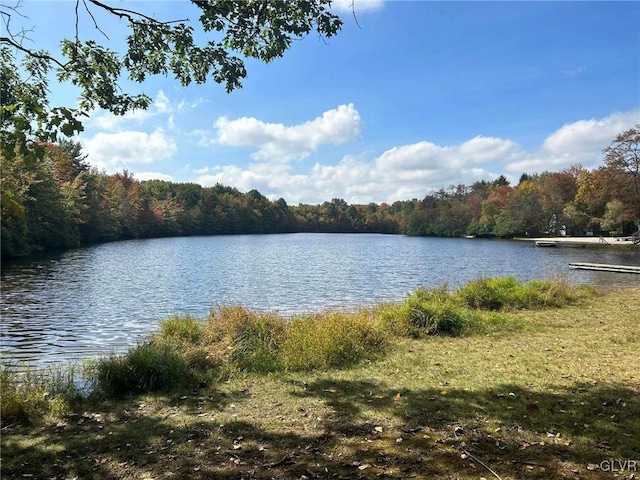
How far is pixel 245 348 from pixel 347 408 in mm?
3595

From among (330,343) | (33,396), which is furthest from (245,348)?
(33,396)

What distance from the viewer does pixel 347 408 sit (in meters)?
5.32

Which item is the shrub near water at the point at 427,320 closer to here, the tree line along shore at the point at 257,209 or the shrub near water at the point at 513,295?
the shrub near water at the point at 513,295

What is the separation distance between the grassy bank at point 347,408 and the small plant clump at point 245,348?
4 cm

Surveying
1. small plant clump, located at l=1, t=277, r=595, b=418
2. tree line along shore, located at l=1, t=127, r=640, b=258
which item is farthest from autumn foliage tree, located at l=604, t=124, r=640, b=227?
small plant clump, located at l=1, t=277, r=595, b=418

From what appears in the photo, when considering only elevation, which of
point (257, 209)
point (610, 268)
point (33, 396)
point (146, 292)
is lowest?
point (610, 268)

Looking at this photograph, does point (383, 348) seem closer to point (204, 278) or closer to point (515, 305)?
point (515, 305)

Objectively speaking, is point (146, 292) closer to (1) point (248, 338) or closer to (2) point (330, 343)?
(1) point (248, 338)

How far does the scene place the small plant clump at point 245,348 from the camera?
6.70 meters

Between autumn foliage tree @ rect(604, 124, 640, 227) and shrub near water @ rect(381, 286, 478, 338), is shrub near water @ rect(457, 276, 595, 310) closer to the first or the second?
shrub near water @ rect(381, 286, 478, 338)

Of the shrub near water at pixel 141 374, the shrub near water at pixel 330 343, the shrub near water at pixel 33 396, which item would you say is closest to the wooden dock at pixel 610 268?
the shrub near water at pixel 330 343

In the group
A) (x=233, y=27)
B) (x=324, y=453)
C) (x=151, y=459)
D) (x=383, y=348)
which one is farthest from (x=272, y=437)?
(x=233, y=27)

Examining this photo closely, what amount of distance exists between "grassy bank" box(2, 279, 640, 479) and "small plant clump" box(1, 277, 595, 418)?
4cm

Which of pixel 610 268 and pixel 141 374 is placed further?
pixel 610 268
